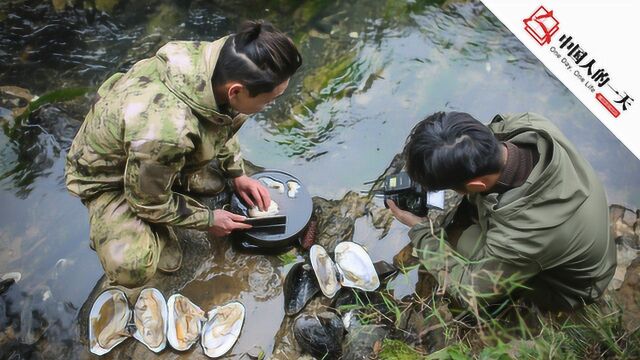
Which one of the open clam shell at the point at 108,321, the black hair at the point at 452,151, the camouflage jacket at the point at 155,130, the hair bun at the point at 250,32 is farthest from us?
the open clam shell at the point at 108,321

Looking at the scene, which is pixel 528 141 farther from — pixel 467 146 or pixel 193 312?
pixel 193 312

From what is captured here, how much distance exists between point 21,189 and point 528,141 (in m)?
3.69

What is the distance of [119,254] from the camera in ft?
10.9

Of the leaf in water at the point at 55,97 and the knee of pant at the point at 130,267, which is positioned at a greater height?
the knee of pant at the point at 130,267

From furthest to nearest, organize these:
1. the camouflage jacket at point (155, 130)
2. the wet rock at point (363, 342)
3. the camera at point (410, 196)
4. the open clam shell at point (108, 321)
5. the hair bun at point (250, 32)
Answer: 1. the camera at point (410, 196)
2. the open clam shell at point (108, 321)
3. the wet rock at point (363, 342)
4. the camouflage jacket at point (155, 130)
5. the hair bun at point (250, 32)

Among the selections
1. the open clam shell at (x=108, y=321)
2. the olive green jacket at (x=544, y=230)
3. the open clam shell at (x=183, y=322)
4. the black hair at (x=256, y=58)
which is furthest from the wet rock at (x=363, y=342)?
the black hair at (x=256, y=58)

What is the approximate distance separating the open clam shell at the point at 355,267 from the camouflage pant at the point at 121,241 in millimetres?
1233

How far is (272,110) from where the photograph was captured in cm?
476

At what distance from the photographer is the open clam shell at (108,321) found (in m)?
3.48

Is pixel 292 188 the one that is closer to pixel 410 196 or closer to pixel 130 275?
pixel 410 196

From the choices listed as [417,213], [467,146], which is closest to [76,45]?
[417,213]

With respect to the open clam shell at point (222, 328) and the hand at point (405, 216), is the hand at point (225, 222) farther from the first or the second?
the hand at point (405, 216)

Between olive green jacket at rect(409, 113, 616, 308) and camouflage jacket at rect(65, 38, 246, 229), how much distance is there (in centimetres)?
141

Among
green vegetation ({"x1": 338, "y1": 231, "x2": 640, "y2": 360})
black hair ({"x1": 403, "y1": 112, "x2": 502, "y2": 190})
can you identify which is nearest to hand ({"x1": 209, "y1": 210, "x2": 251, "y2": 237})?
green vegetation ({"x1": 338, "y1": 231, "x2": 640, "y2": 360})
